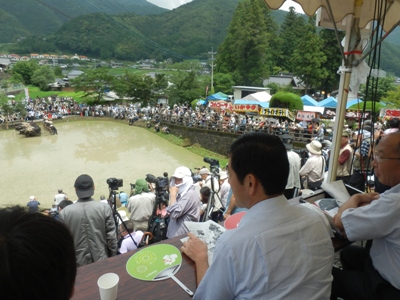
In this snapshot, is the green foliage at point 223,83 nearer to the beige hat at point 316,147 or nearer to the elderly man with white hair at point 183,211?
the beige hat at point 316,147

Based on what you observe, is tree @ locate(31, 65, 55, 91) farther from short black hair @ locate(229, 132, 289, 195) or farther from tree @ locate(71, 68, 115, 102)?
short black hair @ locate(229, 132, 289, 195)

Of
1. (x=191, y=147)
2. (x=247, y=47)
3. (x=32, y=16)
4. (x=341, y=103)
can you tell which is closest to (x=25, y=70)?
(x=247, y=47)

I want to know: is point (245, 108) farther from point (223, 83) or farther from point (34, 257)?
point (34, 257)

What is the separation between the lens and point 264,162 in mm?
874

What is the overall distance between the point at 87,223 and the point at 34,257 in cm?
169

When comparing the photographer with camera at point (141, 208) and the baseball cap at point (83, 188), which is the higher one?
the baseball cap at point (83, 188)

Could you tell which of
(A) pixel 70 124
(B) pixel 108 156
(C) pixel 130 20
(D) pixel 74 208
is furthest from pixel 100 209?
(C) pixel 130 20

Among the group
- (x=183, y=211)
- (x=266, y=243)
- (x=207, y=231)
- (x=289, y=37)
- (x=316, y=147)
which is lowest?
(x=183, y=211)

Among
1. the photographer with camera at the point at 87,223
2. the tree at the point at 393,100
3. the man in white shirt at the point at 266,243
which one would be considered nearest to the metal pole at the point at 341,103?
the man in white shirt at the point at 266,243

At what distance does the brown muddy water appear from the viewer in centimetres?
966

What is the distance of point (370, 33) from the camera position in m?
2.34

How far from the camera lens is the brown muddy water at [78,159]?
9.66 meters

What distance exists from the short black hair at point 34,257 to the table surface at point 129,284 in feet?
1.55

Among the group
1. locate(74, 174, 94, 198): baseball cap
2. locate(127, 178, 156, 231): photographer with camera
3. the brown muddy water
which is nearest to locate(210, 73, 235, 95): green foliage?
the brown muddy water
